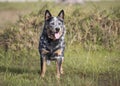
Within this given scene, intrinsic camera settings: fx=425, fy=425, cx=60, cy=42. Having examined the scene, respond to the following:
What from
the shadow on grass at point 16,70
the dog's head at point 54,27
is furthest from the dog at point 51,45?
the shadow on grass at point 16,70

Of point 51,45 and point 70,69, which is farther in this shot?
point 70,69

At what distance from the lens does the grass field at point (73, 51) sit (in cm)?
905

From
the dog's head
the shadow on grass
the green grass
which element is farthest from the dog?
the shadow on grass

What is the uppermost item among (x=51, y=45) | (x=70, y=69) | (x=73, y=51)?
(x=51, y=45)

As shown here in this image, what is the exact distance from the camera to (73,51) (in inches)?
457

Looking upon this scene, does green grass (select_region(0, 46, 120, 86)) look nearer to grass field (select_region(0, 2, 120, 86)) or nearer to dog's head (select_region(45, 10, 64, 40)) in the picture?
grass field (select_region(0, 2, 120, 86))

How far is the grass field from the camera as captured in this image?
9.05 meters

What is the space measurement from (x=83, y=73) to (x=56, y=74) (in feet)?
2.28

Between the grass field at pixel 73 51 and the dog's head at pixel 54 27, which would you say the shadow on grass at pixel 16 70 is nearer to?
the grass field at pixel 73 51

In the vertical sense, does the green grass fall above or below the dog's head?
below

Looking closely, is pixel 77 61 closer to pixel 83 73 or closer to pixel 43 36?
pixel 83 73

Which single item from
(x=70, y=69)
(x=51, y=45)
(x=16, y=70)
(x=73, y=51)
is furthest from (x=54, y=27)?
(x=73, y=51)

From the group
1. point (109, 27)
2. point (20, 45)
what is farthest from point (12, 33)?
point (109, 27)

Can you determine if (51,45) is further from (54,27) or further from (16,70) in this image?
(16,70)
